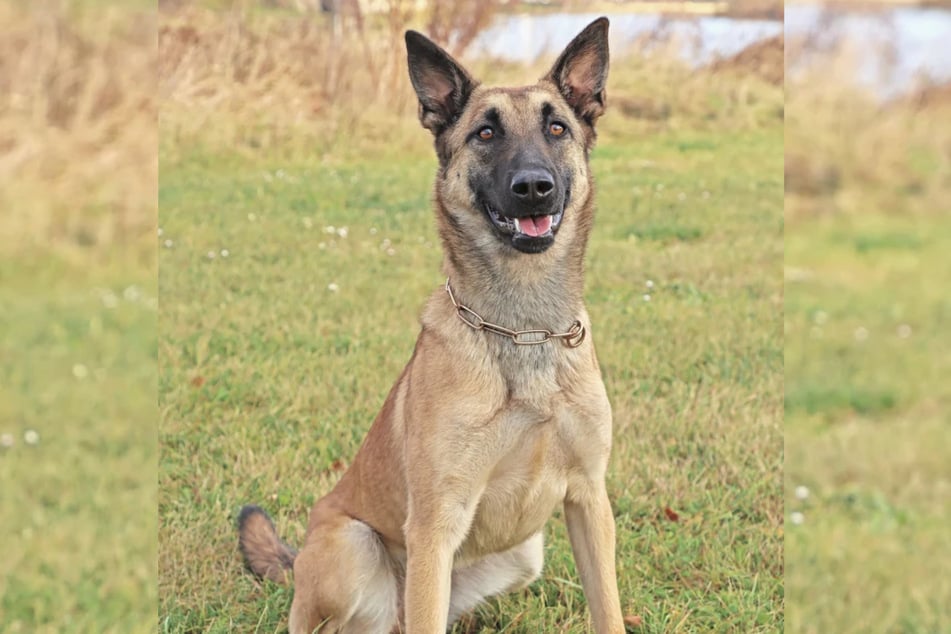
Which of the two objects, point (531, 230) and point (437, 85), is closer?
point (531, 230)

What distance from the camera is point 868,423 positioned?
3439mm

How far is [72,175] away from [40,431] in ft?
3.98

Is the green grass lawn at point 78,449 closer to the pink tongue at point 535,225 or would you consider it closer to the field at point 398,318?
the field at point 398,318

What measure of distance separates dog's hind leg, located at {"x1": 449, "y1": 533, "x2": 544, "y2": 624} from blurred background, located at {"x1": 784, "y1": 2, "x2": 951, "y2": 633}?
2.93 ft

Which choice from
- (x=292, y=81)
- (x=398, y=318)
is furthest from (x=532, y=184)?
(x=292, y=81)

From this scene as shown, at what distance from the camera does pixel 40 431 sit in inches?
172

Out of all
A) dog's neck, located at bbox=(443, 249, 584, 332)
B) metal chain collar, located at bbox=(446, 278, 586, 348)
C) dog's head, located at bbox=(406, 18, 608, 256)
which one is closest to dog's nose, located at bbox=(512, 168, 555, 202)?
dog's head, located at bbox=(406, 18, 608, 256)

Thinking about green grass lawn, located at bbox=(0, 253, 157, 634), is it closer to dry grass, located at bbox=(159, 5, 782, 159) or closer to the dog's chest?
the dog's chest

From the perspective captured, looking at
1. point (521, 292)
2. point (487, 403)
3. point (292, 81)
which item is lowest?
point (487, 403)

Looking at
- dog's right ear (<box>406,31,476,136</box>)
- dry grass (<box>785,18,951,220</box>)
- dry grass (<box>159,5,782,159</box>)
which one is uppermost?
dry grass (<box>159,5,782,159</box>)

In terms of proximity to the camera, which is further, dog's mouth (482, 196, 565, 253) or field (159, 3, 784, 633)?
field (159, 3, 784, 633)

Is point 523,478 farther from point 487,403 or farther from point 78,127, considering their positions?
point 78,127

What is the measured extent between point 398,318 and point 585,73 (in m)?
2.97

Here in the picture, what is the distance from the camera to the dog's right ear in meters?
3.09
